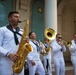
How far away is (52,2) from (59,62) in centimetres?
503

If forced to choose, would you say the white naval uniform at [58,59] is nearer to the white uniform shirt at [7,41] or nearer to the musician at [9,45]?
the musician at [9,45]

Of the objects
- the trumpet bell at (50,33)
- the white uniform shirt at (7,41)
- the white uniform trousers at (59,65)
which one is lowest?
the white uniform trousers at (59,65)

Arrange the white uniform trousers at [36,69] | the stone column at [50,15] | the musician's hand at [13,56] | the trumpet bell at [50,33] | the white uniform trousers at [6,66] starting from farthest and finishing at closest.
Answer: the stone column at [50,15], the trumpet bell at [50,33], the white uniform trousers at [36,69], the white uniform trousers at [6,66], the musician's hand at [13,56]

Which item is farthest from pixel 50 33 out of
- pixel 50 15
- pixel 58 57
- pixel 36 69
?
pixel 50 15

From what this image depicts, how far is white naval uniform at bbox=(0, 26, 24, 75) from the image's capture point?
3.82 m

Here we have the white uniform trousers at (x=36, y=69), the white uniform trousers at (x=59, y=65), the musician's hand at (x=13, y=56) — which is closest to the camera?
the musician's hand at (x=13, y=56)

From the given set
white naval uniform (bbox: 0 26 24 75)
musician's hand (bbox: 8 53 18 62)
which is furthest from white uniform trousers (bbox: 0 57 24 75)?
musician's hand (bbox: 8 53 18 62)

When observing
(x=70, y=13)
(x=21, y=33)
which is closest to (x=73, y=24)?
(x=70, y=13)

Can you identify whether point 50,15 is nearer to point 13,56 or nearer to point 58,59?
point 58,59

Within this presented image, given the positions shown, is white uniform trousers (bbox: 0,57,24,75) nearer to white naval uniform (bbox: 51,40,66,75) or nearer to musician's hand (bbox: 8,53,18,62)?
musician's hand (bbox: 8,53,18,62)

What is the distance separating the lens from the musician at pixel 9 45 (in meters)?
3.79

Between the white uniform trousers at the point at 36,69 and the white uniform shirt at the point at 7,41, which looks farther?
the white uniform trousers at the point at 36,69

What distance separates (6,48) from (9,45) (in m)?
0.08

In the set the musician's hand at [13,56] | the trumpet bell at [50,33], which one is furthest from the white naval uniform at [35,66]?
the musician's hand at [13,56]
